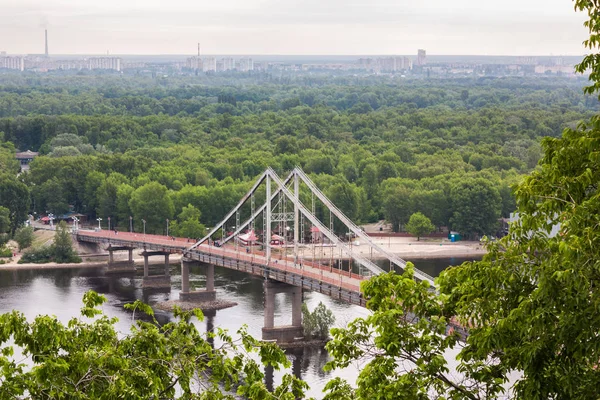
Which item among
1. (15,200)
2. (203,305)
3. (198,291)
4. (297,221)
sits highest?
(297,221)

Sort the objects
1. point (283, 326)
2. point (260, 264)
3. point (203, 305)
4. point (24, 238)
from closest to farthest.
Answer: point (283, 326) < point (260, 264) < point (203, 305) < point (24, 238)

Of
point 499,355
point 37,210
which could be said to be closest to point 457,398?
point 499,355

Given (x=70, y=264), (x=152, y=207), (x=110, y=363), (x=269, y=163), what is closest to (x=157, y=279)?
(x=70, y=264)

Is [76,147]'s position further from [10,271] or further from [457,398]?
[457,398]

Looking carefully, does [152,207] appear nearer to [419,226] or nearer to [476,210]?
[419,226]

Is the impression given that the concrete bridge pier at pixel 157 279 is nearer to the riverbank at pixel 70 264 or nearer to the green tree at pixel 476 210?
the riverbank at pixel 70 264

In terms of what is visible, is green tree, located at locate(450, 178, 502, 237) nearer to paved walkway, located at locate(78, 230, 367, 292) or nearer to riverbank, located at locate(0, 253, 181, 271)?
riverbank, located at locate(0, 253, 181, 271)

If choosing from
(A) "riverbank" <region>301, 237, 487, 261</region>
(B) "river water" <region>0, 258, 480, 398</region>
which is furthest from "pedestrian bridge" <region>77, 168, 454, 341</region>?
(B) "river water" <region>0, 258, 480, 398</region>
